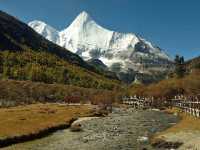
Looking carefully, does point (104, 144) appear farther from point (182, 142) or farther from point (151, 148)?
point (182, 142)

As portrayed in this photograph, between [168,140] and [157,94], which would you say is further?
[157,94]

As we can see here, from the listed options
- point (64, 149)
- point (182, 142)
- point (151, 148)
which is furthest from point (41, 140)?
point (182, 142)

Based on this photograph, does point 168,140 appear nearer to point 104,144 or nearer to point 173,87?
point 104,144

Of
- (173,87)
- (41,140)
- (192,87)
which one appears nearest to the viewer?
(41,140)

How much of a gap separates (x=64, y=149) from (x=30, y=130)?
1612 centimetres

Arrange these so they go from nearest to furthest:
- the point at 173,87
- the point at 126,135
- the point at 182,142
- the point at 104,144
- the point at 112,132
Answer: the point at 182,142
the point at 104,144
the point at 126,135
the point at 112,132
the point at 173,87

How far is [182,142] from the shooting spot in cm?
4831

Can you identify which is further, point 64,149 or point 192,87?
point 192,87

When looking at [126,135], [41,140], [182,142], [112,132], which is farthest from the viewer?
[112,132]

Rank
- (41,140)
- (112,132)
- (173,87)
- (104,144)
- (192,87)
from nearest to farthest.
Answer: (104,144) → (41,140) → (112,132) → (192,87) → (173,87)

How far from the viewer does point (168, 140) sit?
50906 millimetres

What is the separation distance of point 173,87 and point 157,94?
9.14 m

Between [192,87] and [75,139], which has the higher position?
[192,87]

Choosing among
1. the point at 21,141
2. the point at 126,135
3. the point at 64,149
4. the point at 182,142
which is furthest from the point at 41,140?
the point at 182,142
